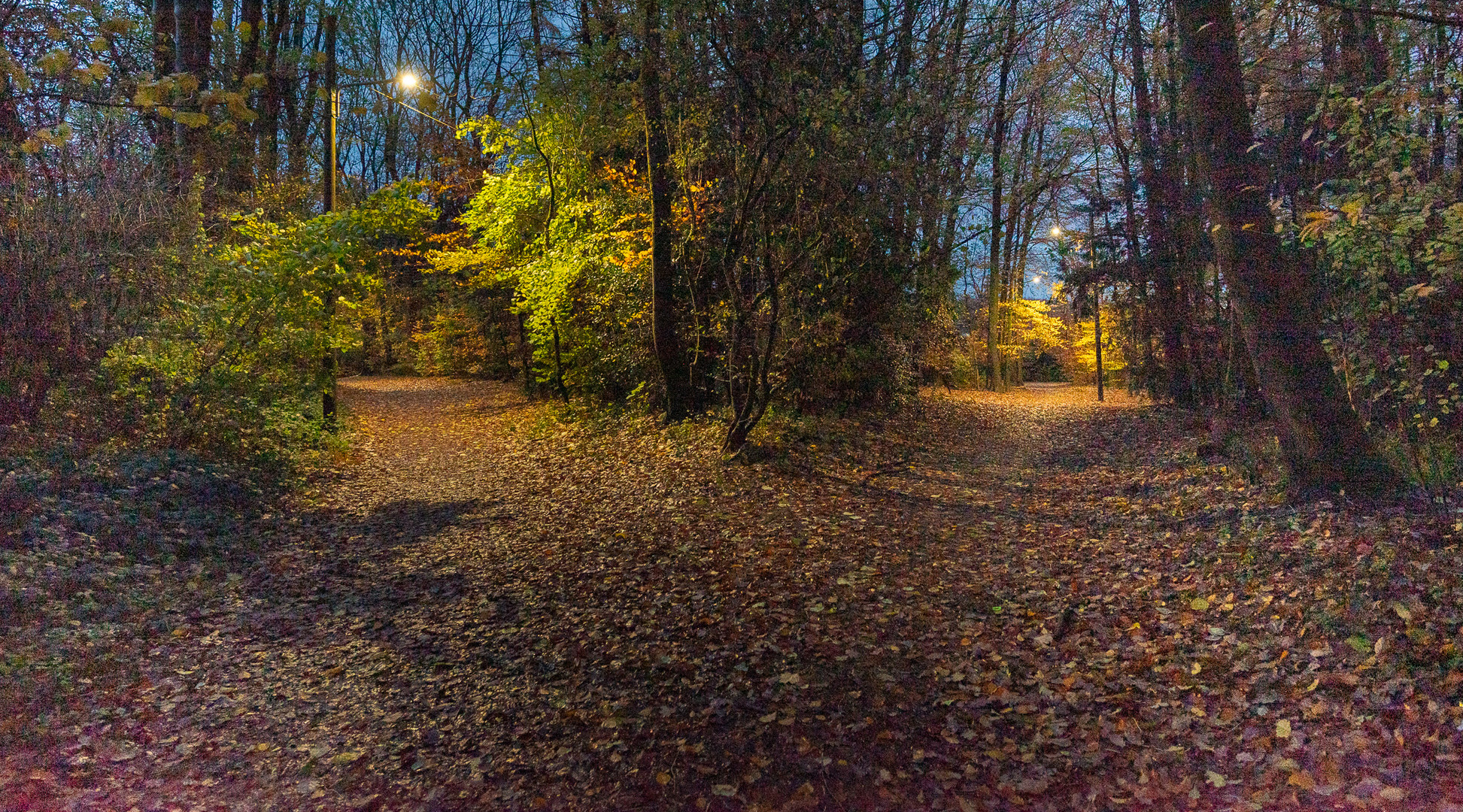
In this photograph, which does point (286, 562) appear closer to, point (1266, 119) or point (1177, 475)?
point (1177, 475)

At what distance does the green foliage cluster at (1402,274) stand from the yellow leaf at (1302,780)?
3.08 meters

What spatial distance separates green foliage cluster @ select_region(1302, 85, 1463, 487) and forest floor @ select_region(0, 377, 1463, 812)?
760 mm

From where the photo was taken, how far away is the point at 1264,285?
6625 mm

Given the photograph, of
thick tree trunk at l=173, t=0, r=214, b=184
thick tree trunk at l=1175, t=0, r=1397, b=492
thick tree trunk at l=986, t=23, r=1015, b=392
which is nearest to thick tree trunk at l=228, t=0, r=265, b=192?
thick tree trunk at l=173, t=0, r=214, b=184

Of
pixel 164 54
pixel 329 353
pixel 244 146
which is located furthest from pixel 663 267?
pixel 244 146

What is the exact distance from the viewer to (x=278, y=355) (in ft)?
38.1

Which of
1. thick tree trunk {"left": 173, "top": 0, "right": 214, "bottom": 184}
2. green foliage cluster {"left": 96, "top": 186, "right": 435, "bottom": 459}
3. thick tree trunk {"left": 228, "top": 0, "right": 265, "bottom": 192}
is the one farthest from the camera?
thick tree trunk {"left": 228, "top": 0, "right": 265, "bottom": 192}

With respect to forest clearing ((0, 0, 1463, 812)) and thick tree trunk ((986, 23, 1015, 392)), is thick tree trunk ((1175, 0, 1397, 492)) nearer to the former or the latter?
forest clearing ((0, 0, 1463, 812))

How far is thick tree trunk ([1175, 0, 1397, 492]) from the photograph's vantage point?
6355 mm

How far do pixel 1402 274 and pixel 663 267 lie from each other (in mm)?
10045

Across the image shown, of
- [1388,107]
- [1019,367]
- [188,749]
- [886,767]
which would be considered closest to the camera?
[886,767]

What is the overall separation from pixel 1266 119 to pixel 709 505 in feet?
24.8

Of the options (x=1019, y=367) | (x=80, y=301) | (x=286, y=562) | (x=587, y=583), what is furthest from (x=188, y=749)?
(x=1019, y=367)

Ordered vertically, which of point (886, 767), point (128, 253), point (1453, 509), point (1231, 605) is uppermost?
point (128, 253)
